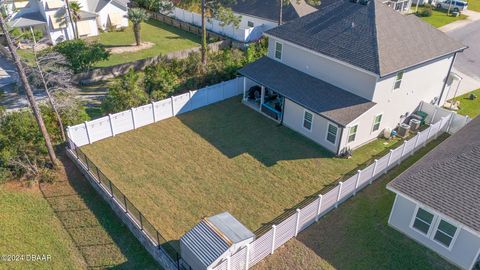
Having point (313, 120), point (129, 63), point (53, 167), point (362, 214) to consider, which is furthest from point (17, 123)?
point (362, 214)

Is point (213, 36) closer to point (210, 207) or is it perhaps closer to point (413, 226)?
point (210, 207)

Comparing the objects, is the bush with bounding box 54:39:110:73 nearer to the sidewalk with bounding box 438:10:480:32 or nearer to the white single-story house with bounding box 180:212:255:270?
the white single-story house with bounding box 180:212:255:270

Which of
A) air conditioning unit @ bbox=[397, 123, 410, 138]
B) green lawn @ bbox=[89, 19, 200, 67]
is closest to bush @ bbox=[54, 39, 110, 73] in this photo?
green lawn @ bbox=[89, 19, 200, 67]

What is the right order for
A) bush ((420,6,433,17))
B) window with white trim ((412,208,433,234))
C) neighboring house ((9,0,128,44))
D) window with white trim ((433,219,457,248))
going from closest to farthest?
1. window with white trim ((433,219,457,248))
2. window with white trim ((412,208,433,234))
3. neighboring house ((9,0,128,44))
4. bush ((420,6,433,17))

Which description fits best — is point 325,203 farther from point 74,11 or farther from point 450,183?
point 74,11

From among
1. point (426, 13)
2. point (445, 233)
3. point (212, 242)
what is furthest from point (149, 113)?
point (426, 13)

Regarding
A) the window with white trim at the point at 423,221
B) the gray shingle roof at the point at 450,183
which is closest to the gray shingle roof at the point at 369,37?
the gray shingle roof at the point at 450,183
